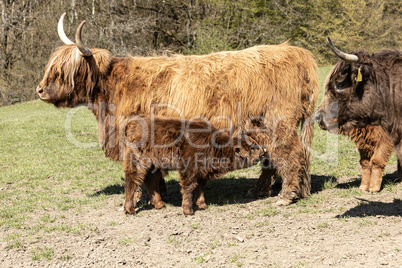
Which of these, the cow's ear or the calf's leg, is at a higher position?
the cow's ear

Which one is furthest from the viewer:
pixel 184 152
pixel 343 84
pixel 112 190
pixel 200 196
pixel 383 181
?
pixel 112 190

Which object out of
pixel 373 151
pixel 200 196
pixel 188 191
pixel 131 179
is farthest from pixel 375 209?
pixel 131 179

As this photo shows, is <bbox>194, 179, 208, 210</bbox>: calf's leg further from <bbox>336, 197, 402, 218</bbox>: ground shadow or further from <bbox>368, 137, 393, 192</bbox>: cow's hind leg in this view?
<bbox>368, 137, 393, 192</bbox>: cow's hind leg

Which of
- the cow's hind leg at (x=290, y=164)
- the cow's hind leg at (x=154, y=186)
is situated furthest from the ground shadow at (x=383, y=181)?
the cow's hind leg at (x=154, y=186)

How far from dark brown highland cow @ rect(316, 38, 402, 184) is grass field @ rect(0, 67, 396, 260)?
1.25m

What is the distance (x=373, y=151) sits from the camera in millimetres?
5621

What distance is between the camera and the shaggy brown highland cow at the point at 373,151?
5.49 m

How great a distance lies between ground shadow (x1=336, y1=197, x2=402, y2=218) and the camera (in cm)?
466

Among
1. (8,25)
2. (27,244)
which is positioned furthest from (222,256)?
(8,25)

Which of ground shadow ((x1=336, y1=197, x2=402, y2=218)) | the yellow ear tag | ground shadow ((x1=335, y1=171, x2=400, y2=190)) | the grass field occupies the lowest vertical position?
the grass field

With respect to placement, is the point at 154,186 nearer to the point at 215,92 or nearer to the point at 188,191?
the point at 188,191

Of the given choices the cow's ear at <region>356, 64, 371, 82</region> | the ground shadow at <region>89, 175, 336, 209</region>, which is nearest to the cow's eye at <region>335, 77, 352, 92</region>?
the cow's ear at <region>356, 64, 371, 82</region>

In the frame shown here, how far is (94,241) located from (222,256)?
1.44 metres

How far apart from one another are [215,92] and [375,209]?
2.46m
